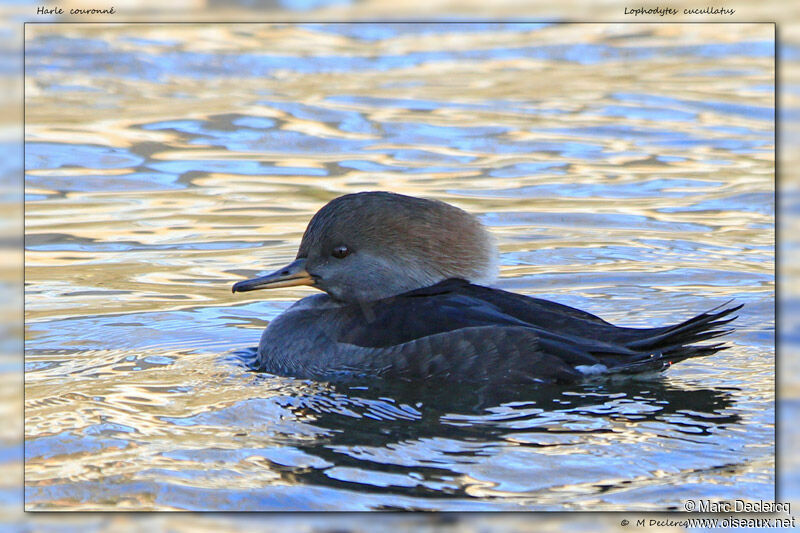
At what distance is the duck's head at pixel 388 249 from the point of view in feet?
20.4

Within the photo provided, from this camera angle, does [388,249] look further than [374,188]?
No

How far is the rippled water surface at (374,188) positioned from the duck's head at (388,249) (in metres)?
0.64

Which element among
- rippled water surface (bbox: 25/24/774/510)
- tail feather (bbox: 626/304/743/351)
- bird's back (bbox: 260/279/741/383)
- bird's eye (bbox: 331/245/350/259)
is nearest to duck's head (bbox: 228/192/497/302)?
bird's eye (bbox: 331/245/350/259)

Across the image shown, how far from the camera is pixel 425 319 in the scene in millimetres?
5793

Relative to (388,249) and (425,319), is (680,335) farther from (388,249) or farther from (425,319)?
(388,249)

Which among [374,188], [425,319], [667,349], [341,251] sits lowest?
[667,349]

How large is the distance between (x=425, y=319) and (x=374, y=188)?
3.46m

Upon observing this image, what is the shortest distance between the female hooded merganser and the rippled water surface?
5.4 inches

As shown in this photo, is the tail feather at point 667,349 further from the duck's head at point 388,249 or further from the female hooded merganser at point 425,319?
the duck's head at point 388,249

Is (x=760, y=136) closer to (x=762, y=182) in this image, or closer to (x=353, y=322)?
(x=762, y=182)

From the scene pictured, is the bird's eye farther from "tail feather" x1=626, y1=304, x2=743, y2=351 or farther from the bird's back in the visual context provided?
"tail feather" x1=626, y1=304, x2=743, y2=351

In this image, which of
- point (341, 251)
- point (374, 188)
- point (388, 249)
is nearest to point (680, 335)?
point (388, 249)

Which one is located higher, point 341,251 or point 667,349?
point 341,251

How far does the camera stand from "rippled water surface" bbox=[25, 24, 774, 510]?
15.7 ft
